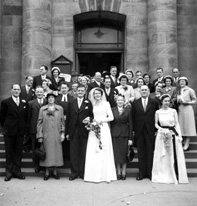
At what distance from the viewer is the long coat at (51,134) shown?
758cm

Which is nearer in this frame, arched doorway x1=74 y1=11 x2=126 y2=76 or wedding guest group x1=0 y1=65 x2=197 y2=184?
wedding guest group x1=0 y1=65 x2=197 y2=184

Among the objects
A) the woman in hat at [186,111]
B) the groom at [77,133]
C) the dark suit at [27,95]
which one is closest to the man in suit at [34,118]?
the groom at [77,133]

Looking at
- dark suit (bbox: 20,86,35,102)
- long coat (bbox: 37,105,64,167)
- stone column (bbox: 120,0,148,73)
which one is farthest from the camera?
stone column (bbox: 120,0,148,73)

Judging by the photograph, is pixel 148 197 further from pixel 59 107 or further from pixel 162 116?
pixel 59 107

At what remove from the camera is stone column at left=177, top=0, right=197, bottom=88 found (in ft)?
44.9

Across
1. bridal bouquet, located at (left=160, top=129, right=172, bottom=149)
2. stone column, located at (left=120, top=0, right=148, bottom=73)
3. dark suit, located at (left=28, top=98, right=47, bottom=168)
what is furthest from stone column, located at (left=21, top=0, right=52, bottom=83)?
bridal bouquet, located at (left=160, top=129, right=172, bottom=149)

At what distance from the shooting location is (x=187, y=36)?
45.0 feet

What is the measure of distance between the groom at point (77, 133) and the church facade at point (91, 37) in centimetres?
505

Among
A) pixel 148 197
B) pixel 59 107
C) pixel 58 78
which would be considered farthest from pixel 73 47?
pixel 148 197

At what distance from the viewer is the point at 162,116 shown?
7.70 meters

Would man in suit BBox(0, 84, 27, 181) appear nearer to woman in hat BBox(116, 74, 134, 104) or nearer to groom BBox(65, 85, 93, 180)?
groom BBox(65, 85, 93, 180)

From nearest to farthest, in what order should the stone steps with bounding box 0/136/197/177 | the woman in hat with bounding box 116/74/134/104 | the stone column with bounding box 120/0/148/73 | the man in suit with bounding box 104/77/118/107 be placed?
the stone steps with bounding box 0/136/197/177, the man in suit with bounding box 104/77/118/107, the woman in hat with bounding box 116/74/134/104, the stone column with bounding box 120/0/148/73

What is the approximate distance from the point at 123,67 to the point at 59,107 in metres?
7.16

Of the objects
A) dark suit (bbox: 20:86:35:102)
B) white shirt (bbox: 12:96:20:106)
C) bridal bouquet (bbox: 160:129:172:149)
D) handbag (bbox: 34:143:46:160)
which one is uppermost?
dark suit (bbox: 20:86:35:102)
